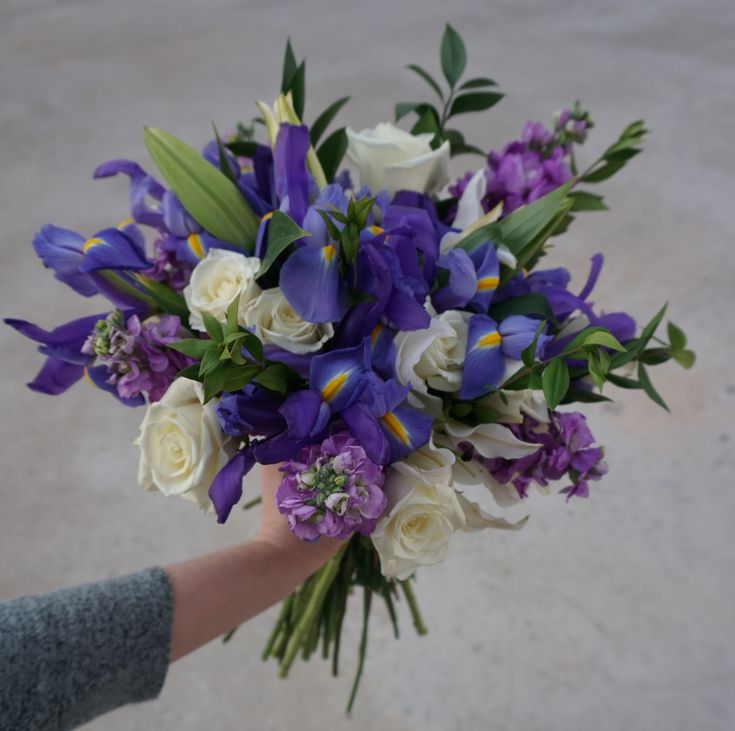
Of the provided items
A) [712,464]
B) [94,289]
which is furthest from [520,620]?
[94,289]

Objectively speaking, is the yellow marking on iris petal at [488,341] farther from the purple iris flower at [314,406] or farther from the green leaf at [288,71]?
the green leaf at [288,71]

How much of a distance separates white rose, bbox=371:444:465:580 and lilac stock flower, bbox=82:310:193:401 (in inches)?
6.4

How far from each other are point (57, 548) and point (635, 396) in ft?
2.94

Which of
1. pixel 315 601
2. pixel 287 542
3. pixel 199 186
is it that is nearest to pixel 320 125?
pixel 199 186

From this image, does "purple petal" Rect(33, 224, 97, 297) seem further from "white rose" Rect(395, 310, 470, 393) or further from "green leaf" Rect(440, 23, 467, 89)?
"green leaf" Rect(440, 23, 467, 89)

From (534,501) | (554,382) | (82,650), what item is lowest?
(534,501)

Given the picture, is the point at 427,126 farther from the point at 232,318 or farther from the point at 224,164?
the point at 232,318

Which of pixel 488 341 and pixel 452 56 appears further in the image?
pixel 452 56

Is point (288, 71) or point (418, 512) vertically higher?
point (288, 71)

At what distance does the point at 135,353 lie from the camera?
521 millimetres

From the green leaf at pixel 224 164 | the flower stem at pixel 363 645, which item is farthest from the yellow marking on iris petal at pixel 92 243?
the flower stem at pixel 363 645

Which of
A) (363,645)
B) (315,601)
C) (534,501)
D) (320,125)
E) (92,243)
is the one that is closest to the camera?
(92,243)

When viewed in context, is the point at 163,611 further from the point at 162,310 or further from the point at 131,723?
the point at 131,723

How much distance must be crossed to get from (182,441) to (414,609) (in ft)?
1.71
